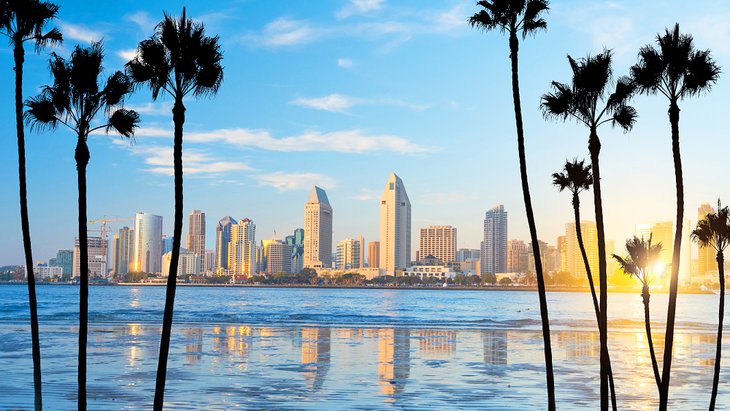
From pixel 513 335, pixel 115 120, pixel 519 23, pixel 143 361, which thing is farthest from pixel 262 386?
pixel 513 335

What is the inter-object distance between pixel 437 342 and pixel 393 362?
16.6 m

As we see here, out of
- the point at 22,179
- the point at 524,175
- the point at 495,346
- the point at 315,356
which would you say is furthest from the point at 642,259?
the point at 495,346

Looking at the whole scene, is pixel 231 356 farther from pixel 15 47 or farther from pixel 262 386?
pixel 15 47

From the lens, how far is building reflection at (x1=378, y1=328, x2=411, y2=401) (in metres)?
32.6

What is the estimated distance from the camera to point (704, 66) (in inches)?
787

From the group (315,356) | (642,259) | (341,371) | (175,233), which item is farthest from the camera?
(315,356)

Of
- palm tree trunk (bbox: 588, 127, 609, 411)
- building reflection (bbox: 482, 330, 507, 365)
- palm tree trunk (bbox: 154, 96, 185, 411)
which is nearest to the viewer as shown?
palm tree trunk (bbox: 154, 96, 185, 411)

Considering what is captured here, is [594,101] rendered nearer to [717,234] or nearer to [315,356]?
[717,234]

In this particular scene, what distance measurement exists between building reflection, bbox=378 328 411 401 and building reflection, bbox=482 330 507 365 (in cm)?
446

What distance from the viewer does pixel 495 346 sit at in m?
55.1

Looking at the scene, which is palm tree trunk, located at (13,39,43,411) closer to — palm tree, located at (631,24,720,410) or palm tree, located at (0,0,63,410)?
palm tree, located at (0,0,63,410)

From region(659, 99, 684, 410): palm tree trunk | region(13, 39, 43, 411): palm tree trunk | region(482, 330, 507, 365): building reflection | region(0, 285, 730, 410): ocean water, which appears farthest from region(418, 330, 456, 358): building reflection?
region(13, 39, 43, 411): palm tree trunk

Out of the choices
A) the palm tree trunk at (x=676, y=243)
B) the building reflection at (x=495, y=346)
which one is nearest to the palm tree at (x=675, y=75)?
the palm tree trunk at (x=676, y=243)

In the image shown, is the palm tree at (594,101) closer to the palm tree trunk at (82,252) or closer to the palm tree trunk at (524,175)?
the palm tree trunk at (524,175)
